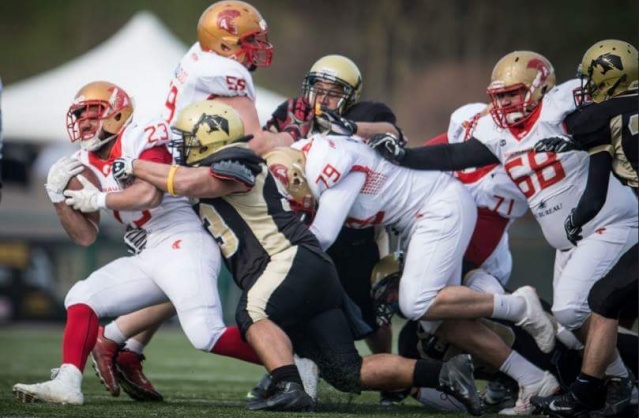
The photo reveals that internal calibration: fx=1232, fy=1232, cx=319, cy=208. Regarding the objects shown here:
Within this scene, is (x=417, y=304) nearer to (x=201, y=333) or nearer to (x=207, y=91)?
(x=201, y=333)

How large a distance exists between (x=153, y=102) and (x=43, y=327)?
244 cm

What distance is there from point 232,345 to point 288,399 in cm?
42

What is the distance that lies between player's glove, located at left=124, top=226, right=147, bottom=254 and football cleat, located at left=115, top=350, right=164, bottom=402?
1.77 feet

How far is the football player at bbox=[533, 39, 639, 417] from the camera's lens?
5.32 m

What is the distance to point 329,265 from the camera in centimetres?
559

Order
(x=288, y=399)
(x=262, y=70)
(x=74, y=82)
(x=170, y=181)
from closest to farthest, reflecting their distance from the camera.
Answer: (x=288, y=399), (x=170, y=181), (x=74, y=82), (x=262, y=70)

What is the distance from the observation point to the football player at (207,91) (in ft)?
19.6

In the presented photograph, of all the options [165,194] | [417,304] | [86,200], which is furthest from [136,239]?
[417,304]

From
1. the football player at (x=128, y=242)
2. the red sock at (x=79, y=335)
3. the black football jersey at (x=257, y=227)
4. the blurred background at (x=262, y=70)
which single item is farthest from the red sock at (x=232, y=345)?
the blurred background at (x=262, y=70)

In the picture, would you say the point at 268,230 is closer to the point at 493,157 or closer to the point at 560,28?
the point at 493,157

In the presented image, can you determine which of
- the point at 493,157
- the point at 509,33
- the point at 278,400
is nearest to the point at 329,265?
the point at 278,400

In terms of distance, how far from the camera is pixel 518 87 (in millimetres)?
5996

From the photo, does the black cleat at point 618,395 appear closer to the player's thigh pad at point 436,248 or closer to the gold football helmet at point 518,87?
the player's thigh pad at point 436,248

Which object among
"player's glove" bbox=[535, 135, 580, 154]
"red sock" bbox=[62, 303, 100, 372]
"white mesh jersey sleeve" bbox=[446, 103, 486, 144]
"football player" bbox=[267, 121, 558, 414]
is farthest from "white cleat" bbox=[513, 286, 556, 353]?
"red sock" bbox=[62, 303, 100, 372]
